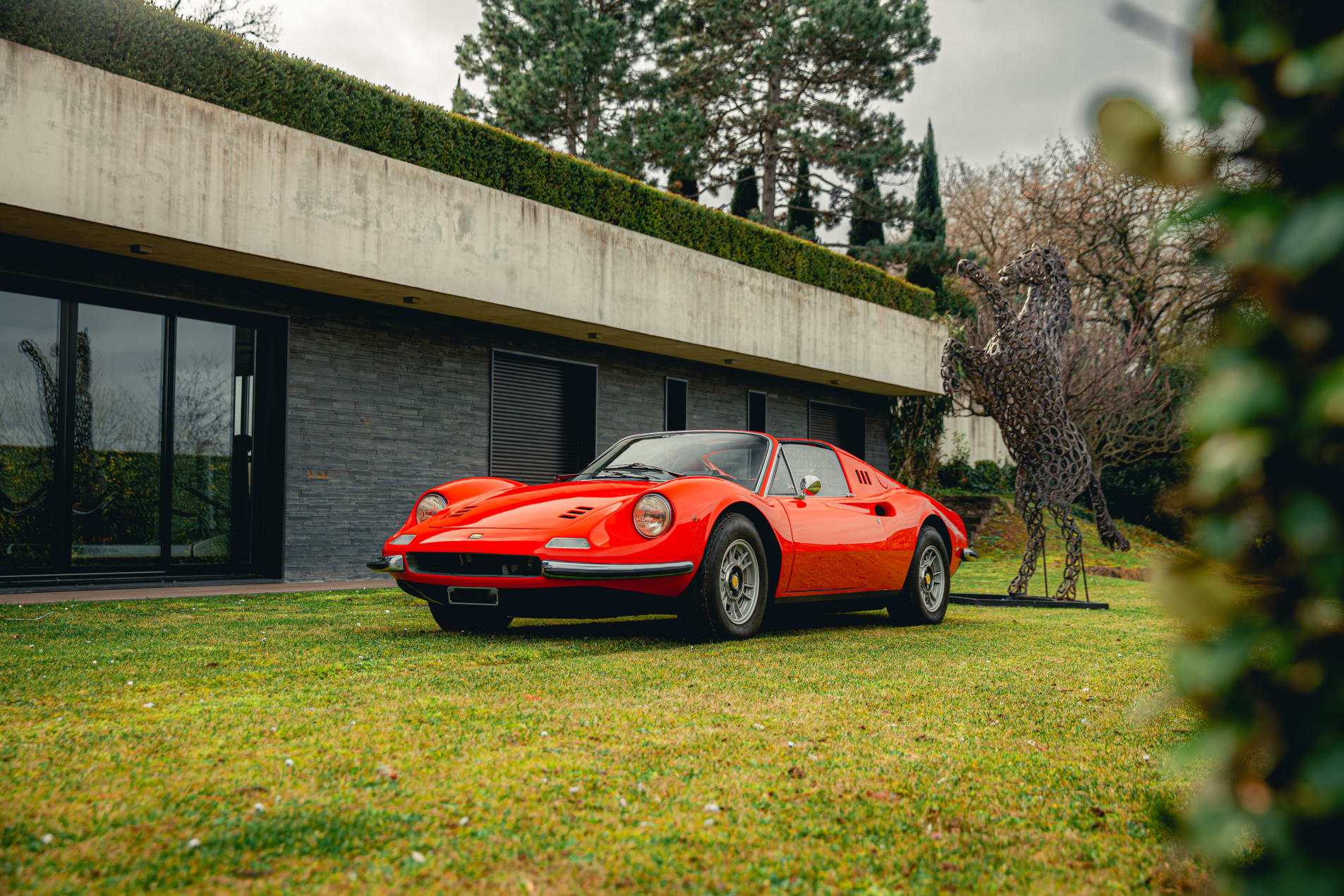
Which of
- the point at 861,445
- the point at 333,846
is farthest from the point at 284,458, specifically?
the point at 861,445

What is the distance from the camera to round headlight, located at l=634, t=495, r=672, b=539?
5.72 meters

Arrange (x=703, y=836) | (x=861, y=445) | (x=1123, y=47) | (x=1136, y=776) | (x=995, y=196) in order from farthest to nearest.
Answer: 1. (x=995, y=196)
2. (x=861, y=445)
3. (x=1136, y=776)
4. (x=703, y=836)
5. (x=1123, y=47)

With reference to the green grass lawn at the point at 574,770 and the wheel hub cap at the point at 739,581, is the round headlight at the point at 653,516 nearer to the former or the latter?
the wheel hub cap at the point at 739,581

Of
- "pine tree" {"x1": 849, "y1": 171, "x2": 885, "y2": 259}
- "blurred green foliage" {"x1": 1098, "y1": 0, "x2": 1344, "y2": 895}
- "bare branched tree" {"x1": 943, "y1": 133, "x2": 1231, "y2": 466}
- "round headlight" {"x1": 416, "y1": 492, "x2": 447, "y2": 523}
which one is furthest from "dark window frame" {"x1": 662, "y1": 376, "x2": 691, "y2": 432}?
"blurred green foliage" {"x1": 1098, "y1": 0, "x2": 1344, "y2": 895}

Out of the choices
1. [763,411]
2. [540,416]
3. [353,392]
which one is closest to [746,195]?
[763,411]

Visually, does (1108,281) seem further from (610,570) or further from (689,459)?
(610,570)

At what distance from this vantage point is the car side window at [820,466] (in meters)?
7.16

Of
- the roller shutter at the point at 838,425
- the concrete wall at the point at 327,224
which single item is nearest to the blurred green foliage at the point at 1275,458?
the concrete wall at the point at 327,224

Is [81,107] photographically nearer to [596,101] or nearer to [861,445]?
[861,445]

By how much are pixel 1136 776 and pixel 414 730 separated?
7.37 feet

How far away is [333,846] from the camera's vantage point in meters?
2.19

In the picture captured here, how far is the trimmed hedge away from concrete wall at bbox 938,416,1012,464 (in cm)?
1282

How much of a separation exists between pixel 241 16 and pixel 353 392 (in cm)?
1447

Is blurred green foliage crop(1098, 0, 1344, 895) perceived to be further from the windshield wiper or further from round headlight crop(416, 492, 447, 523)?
round headlight crop(416, 492, 447, 523)
